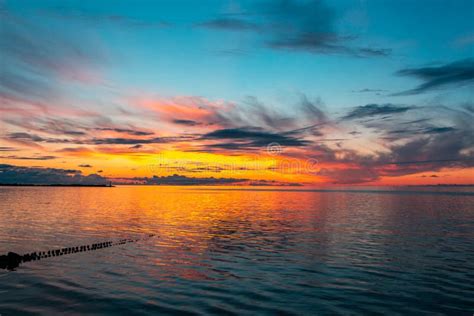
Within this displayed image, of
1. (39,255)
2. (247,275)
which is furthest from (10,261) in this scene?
(247,275)

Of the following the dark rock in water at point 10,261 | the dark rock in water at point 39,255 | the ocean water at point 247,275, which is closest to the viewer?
the ocean water at point 247,275

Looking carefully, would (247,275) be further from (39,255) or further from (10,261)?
(10,261)

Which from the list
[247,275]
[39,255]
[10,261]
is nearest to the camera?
[247,275]

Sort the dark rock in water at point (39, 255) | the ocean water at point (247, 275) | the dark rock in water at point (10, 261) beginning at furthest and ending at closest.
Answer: the dark rock in water at point (39, 255) < the dark rock in water at point (10, 261) < the ocean water at point (247, 275)

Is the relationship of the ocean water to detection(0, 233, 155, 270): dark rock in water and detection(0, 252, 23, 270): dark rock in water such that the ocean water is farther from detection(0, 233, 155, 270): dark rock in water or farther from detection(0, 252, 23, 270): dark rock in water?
detection(0, 233, 155, 270): dark rock in water

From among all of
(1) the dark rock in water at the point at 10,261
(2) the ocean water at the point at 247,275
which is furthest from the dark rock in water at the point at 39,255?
(2) the ocean water at the point at 247,275

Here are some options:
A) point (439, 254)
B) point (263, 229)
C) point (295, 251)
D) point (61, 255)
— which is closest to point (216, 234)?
point (263, 229)

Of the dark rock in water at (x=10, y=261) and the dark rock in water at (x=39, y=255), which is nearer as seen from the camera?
the dark rock in water at (x=10, y=261)

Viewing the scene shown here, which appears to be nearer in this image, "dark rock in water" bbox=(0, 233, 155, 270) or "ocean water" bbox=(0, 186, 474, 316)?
"ocean water" bbox=(0, 186, 474, 316)

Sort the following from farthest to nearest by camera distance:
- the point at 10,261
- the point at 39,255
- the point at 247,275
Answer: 1. the point at 39,255
2. the point at 10,261
3. the point at 247,275

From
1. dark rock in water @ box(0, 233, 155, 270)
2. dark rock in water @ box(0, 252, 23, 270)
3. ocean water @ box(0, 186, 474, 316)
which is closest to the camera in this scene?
ocean water @ box(0, 186, 474, 316)

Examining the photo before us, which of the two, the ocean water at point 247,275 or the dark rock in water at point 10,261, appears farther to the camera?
the dark rock in water at point 10,261

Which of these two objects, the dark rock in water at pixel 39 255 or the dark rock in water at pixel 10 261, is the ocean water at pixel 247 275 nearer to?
the dark rock in water at pixel 10 261

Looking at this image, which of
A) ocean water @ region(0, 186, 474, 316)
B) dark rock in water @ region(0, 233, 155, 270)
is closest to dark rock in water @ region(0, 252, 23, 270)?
dark rock in water @ region(0, 233, 155, 270)
